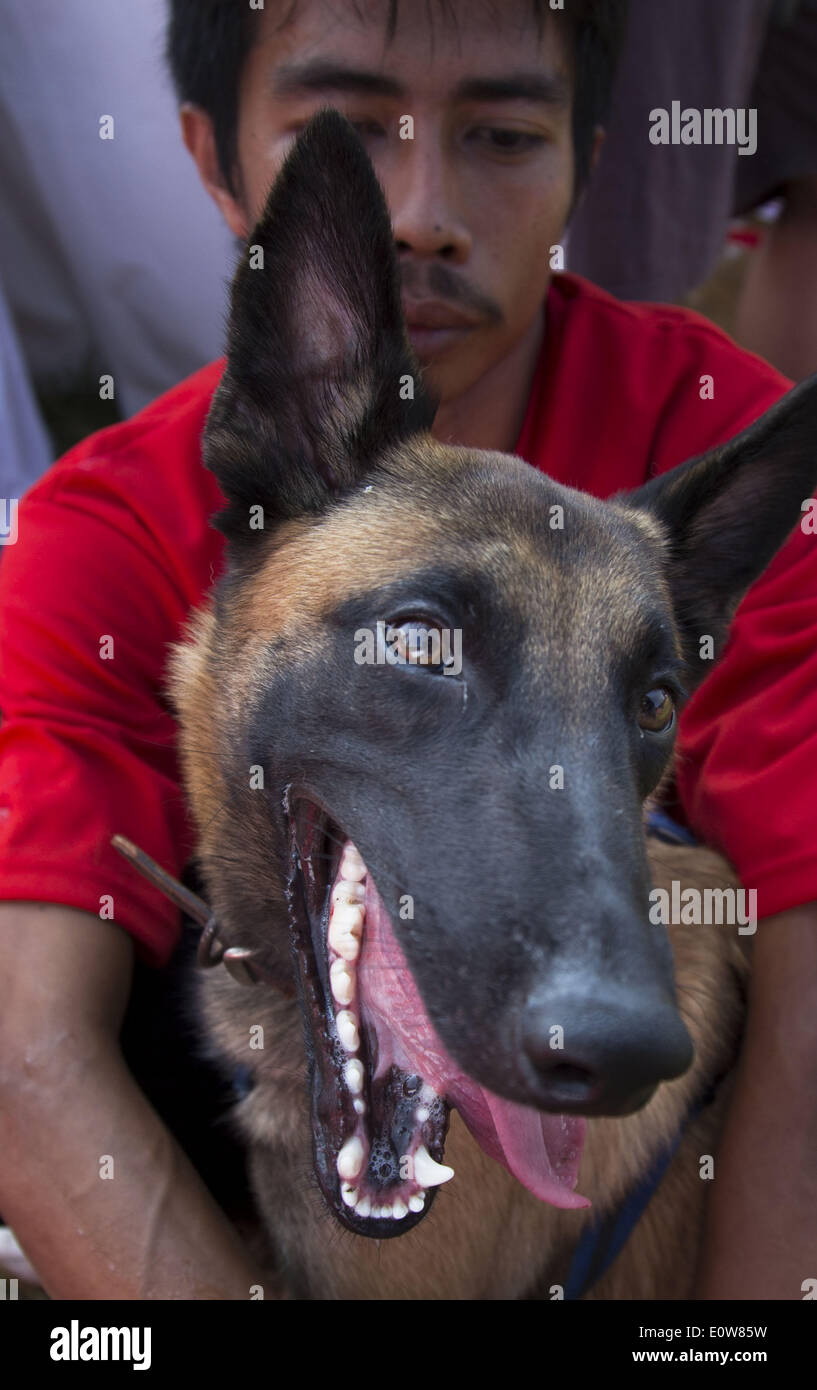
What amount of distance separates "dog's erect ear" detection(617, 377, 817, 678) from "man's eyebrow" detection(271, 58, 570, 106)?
1.10 metres

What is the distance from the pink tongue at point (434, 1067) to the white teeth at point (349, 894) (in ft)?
0.04

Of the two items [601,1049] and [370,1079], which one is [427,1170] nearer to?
[370,1079]

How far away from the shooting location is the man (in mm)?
2840

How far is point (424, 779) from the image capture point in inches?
82.7

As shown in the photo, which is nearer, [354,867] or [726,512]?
[354,867]

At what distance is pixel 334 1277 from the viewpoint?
110 inches

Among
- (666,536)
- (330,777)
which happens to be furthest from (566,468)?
(330,777)

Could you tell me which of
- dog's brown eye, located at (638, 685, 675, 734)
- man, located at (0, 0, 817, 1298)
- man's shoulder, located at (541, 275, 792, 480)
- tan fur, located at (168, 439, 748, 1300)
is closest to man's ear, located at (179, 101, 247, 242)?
man, located at (0, 0, 817, 1298)

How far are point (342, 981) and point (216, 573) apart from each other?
121 cm

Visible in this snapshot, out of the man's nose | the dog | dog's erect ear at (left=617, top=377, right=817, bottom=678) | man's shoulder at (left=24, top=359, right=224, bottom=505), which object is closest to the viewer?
the dog

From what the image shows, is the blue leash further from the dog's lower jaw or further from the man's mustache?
the man's mustache

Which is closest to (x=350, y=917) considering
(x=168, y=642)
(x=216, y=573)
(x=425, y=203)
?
(x=216, y=573)

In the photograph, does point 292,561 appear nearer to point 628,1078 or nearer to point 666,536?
point 666,536

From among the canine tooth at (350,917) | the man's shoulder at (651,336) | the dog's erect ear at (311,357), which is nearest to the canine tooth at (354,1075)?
the canine tooth at (350,917)
